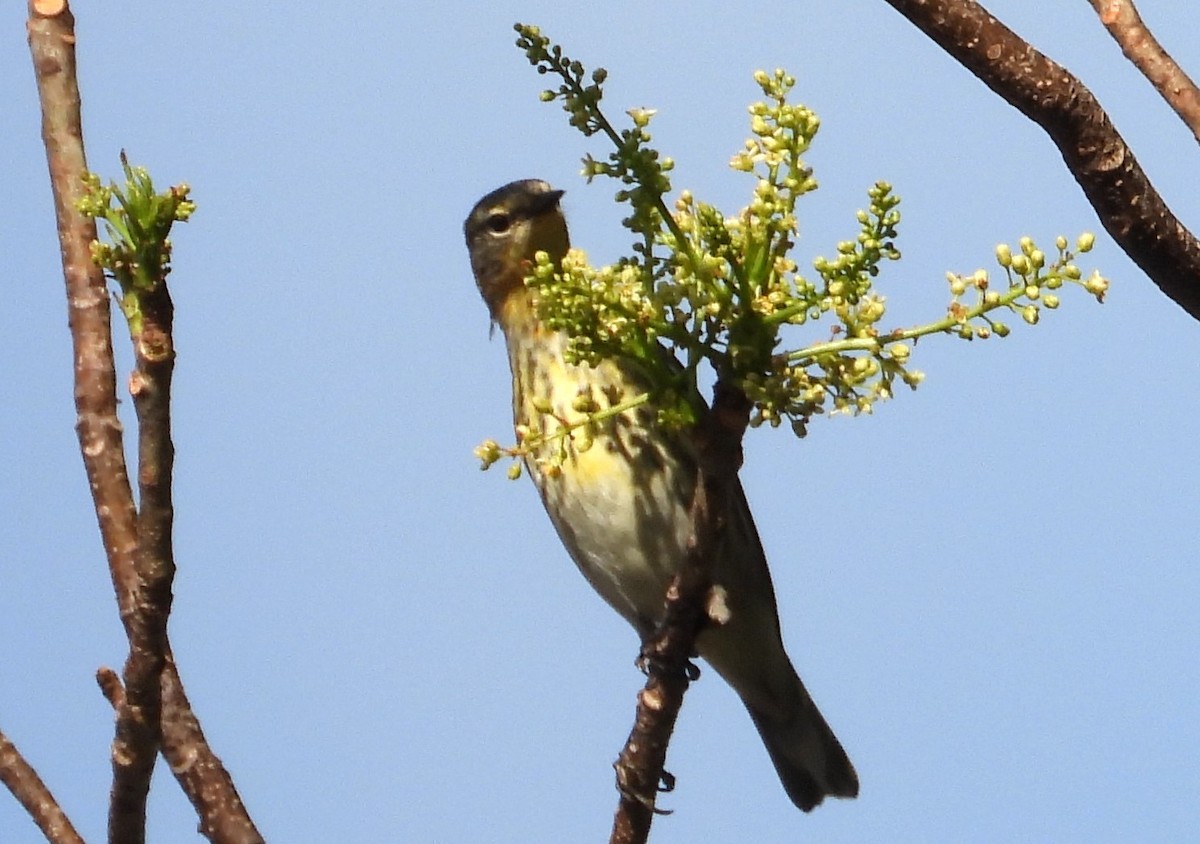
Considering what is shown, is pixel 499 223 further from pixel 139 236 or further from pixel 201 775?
pixel 139 236

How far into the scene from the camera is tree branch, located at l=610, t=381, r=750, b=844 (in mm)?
2543

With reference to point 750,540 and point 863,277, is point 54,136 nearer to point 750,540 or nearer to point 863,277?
point 863,277

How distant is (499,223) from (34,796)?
2896 millimetres

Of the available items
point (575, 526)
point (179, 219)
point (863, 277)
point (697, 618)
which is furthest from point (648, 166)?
point (575, 526)

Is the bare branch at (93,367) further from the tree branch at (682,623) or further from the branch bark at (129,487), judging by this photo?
the tree branch at (682,623)

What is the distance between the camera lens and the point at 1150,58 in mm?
2900

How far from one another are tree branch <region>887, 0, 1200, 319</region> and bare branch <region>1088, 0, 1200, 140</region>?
373mm

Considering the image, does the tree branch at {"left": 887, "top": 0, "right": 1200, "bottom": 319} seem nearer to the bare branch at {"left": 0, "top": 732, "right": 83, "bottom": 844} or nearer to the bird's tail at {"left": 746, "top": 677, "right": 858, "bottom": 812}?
the bare branch at {"left": 0, "top": 732, "right": 83, "bottom": 844}

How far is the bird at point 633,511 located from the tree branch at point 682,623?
0.56 metres

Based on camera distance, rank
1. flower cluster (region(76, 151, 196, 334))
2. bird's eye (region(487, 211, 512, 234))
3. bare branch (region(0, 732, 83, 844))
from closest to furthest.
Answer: flower cluster (region(76, 151, 196, 334)) → bare branch (region(0, 732, 83, 844)) → bird's eye (region(487, 211, 512, 234))

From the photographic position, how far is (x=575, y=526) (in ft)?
15.2

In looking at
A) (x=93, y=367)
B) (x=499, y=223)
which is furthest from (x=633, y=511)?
(x=93, y=367)

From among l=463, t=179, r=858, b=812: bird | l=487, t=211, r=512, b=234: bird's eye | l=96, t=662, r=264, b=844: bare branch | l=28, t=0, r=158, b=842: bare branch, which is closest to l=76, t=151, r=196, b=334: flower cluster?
l=28, t=0, r=158, b=842: bare branch

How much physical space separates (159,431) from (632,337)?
29.5 inches
